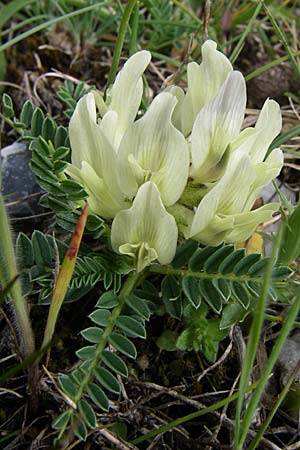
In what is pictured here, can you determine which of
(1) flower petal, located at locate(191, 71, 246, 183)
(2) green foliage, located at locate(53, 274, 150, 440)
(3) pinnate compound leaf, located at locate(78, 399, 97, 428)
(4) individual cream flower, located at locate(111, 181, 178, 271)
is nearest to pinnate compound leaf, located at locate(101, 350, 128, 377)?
(2) green foliage, located at locate(53, 274, 150, 440)

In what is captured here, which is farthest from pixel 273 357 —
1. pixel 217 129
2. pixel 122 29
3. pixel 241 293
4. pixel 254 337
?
pixel 122 29

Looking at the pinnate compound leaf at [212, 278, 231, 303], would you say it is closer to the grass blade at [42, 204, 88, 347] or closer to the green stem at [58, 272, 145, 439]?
the green stem at [58, 272, 145, 439]

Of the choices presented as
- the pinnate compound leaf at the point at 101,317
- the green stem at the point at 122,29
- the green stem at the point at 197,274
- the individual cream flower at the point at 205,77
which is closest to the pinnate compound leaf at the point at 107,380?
the pinnate compound leaf at the point at 101,317

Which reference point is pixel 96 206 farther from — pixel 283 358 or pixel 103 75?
pixel 103 75

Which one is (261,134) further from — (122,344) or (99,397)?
(99,397)

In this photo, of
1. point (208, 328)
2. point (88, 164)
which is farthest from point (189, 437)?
point (88, 164)

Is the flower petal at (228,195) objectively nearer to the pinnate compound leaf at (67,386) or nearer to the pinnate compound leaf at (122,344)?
the pinnate compound leaf at (122,344)
